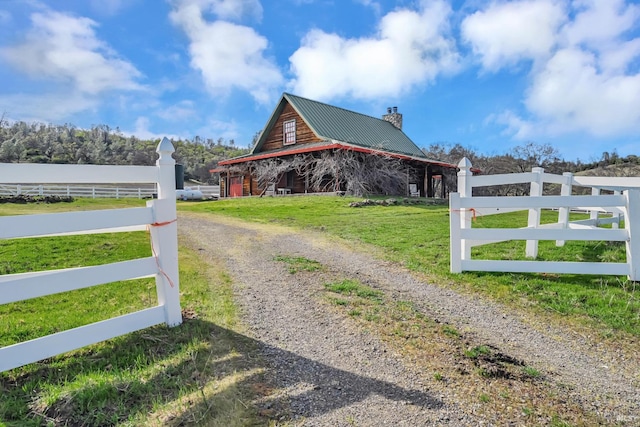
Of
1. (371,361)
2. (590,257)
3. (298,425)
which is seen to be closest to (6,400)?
(298,425)

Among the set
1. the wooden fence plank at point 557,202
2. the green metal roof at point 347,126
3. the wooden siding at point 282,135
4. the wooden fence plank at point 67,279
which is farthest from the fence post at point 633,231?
the wooden siding at point 282,135

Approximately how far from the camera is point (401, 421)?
7.95 ft

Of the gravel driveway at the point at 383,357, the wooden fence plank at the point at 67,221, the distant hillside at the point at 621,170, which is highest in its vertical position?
the distant hillside at the point at 621,170

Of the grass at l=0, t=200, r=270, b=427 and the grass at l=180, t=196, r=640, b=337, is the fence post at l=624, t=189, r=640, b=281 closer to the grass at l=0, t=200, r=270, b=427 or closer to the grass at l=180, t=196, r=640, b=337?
the grass at l=180, t=196, r=640, b=337

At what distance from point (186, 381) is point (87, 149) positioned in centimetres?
5354

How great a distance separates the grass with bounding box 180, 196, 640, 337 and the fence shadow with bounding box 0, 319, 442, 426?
2698 mm

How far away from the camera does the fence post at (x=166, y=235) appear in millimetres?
3754

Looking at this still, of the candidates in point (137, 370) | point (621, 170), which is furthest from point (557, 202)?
point (621, 170)

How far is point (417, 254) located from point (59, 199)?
2115cm

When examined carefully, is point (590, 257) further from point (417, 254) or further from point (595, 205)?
point (417, 254)

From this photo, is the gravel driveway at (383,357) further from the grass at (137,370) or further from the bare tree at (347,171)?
the bare tree at (347,171)

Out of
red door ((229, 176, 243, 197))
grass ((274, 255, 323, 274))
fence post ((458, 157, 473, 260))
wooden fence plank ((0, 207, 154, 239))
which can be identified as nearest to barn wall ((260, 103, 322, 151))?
red door ((229, 176, 243, 197))

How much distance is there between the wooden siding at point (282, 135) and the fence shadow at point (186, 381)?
68.7 ft

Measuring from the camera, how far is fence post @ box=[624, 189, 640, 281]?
524cm
